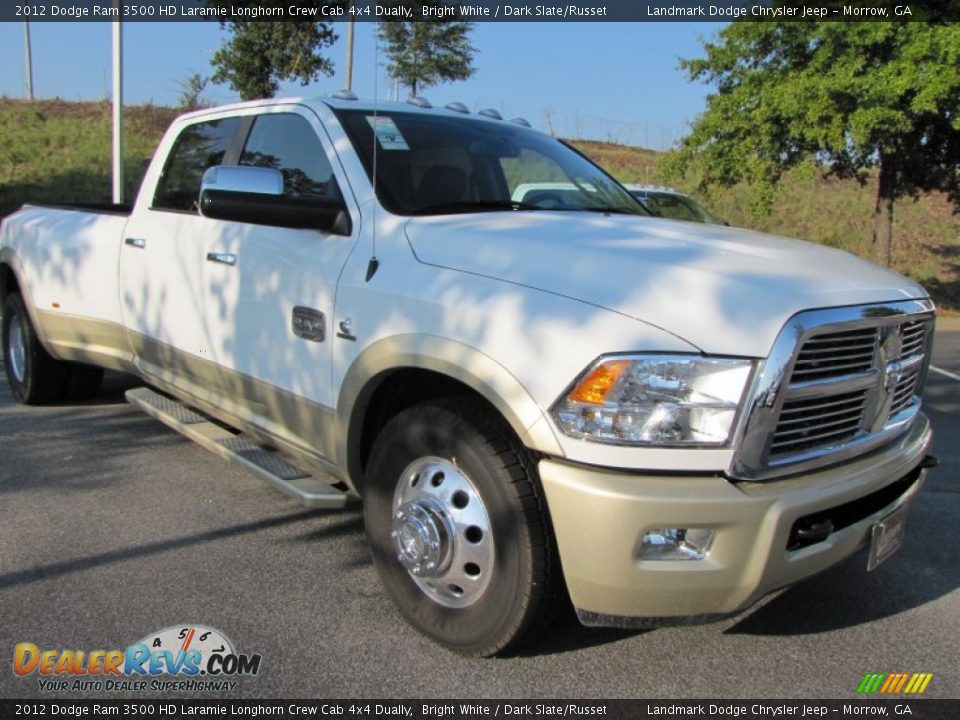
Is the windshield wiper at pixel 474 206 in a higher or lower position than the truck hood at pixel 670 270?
higher

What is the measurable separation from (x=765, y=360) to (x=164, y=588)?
2.38 m

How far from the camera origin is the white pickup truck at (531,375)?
230 centimetres

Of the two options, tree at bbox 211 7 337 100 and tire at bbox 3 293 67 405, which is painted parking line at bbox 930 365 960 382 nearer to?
tire at bbox 3 293 67 405

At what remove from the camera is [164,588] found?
325cm

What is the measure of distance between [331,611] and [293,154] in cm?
196

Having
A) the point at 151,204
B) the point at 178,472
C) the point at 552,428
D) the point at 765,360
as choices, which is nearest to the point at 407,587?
the point at 552,428

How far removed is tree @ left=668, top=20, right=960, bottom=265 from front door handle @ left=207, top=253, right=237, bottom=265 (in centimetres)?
1358

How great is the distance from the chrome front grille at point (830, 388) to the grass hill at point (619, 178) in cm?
1890

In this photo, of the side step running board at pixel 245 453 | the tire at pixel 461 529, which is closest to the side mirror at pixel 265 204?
the tire at pixel 461 529

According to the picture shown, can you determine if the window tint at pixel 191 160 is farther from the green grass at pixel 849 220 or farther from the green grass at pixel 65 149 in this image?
the green grass at pixel 849 220

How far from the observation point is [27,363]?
5.85 m

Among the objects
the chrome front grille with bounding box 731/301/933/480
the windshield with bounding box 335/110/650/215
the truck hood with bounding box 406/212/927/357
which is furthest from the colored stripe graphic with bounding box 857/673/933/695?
the windshield with bounding box 335/110/650/215

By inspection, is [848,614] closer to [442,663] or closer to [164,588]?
[442,663]

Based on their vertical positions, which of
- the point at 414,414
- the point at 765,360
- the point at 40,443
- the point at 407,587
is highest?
the point at 765,360
